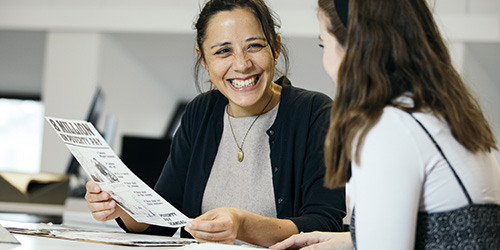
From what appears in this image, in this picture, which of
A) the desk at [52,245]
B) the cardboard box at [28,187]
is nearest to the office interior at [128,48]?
the cardboard box at [28,187]

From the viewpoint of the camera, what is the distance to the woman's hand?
121cm

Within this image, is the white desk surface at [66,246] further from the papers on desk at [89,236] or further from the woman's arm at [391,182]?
the woman's arm at [391,182]

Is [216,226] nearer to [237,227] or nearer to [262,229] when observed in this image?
[237,227]

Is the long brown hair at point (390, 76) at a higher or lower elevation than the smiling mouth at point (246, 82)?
higher

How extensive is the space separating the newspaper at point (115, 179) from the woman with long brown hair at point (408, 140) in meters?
0.55

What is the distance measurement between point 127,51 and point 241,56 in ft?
18.3

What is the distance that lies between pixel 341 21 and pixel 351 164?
0.24 meters

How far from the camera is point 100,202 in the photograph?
59.1 inches

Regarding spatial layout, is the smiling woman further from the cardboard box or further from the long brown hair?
the cardboard box

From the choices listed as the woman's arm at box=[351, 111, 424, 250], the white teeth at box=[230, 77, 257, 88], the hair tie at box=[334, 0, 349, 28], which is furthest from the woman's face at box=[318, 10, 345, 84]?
the white teeth at box=[230, 77, 257, 88]

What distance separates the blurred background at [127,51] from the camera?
562 cm

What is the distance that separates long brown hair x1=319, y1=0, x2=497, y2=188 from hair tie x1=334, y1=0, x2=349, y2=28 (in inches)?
1.7

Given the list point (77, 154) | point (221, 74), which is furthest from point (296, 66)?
point (77, 154)

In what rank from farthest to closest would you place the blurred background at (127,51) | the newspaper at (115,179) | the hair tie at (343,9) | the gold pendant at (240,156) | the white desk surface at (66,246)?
the blurred background at (127,51) < the gold pendant at (240,156) < the newspaper at (115,179) < the white desk surface at (66,246) < the hair tie at (343,9)
